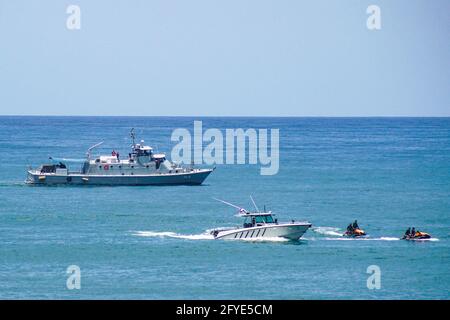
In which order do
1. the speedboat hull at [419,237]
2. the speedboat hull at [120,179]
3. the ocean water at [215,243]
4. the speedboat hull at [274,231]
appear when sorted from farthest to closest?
the speedboat hull at [120,179] < the speedboat hull at [419,237] < the speedboat hull at [274,231] < the ocean water at [215,243]

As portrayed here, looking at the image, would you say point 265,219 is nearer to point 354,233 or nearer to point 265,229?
point 265,229

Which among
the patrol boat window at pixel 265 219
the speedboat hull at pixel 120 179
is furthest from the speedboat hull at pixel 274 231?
the speedboat hull at pixel 120 179

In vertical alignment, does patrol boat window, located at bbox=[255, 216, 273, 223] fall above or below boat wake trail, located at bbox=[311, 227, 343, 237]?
above

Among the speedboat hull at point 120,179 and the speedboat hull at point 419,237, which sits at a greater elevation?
the speedboat hull at point 120,179

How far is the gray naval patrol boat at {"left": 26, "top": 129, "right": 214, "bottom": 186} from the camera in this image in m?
118

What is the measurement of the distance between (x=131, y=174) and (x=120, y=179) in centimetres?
135

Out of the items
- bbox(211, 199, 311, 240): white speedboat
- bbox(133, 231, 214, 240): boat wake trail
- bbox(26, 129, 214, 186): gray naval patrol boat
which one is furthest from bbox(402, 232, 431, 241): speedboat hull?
bbox(26, 129, 214, 186): gray naval patrol boat

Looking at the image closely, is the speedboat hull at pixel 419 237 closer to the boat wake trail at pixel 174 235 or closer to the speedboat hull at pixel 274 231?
the speedboat hull at pixel 274 231

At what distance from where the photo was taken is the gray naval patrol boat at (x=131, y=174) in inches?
4656

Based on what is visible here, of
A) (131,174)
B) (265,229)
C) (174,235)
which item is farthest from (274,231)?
(131,174)

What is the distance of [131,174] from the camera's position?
4683 inches

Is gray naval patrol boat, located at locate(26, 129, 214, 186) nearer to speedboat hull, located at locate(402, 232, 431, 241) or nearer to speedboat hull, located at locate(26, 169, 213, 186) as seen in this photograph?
speedboat hull, located at locate(26, 169, 213, 186)

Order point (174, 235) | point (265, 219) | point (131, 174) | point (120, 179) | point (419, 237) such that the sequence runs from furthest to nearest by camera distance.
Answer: point (131, 174), point (120, 179), point (174, 235), point (419, 237), point (265, 219)

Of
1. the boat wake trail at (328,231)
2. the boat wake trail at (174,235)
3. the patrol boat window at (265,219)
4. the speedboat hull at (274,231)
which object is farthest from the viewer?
the boat wake trail at (328,231)
